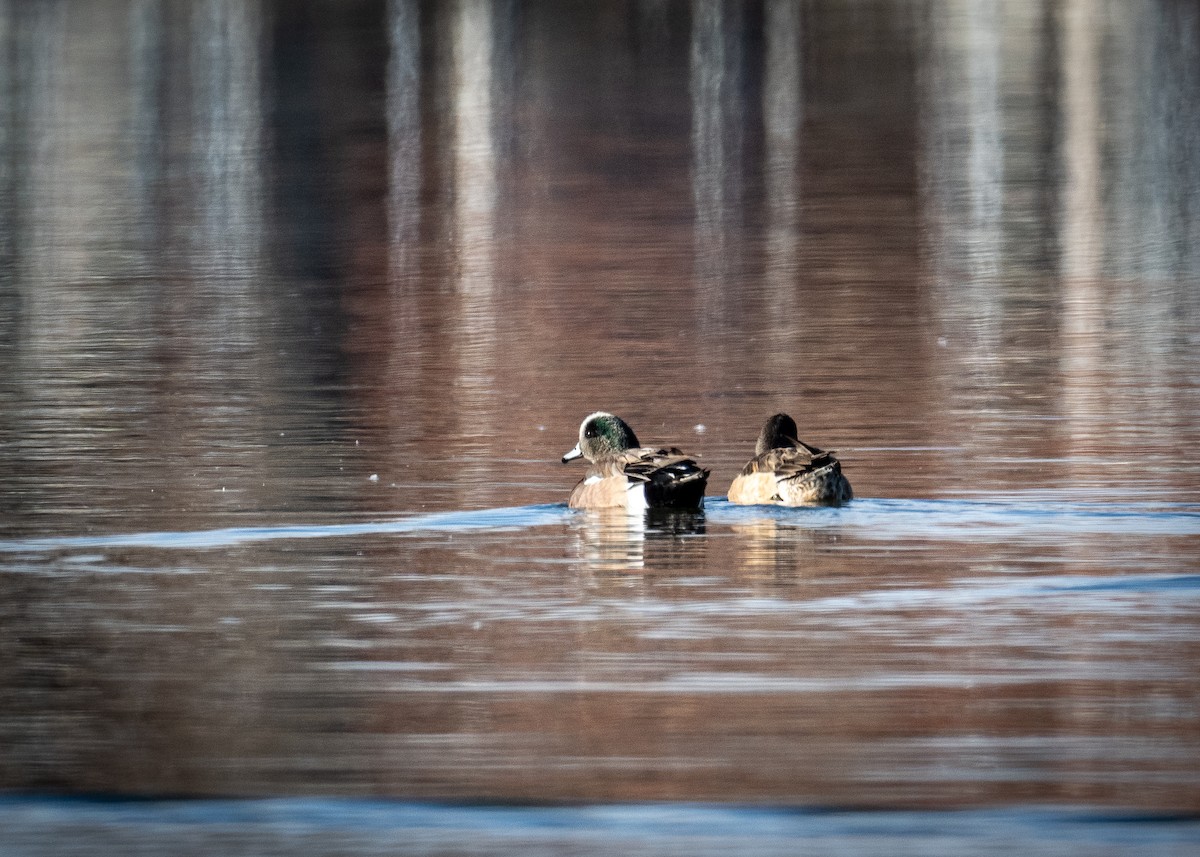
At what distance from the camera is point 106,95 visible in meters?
46.7

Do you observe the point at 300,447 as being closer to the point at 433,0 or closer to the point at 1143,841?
the point at 1143,841

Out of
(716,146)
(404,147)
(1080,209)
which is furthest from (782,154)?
(1080,209)

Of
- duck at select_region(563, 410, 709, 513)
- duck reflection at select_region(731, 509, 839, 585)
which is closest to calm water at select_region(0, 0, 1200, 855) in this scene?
duck reflection at select_region(731, 509, 839, 585)

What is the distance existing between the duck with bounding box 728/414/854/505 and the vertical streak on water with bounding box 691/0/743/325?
25.3ft

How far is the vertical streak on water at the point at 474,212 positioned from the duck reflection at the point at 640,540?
3.20 metres

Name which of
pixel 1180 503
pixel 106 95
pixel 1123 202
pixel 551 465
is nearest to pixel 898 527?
pixel 1180 503

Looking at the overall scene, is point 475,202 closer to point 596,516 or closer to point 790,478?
point 596,516

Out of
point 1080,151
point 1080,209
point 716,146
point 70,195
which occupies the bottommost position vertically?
point 1080,209

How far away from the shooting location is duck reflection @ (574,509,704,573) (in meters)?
11.2

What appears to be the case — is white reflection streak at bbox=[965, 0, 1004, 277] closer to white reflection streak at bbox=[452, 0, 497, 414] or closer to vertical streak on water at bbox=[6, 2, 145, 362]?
white reflection streak at bbox=[452, 0, 497, 414]

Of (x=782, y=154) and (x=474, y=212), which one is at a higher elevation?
(x=782, y=154)

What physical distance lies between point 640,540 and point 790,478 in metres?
0.90

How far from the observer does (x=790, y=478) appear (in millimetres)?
12508

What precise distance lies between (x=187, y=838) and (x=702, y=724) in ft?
5.99
